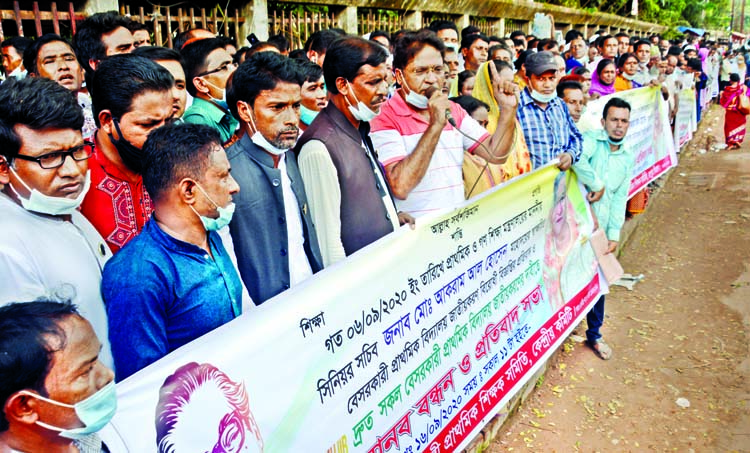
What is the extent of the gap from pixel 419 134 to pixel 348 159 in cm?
65

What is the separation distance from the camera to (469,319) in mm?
3330

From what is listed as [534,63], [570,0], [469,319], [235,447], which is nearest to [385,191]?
[469,319]

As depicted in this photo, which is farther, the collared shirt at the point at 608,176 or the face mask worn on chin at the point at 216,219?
the collared shirt at the point at 608,176

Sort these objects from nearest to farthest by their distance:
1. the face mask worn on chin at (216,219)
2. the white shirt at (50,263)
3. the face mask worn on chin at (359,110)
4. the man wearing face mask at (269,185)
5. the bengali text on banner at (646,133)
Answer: the white shirt at (50,263)
the face mask worn on chin at (216,219)
the man wearing face mask at (269,185)
the face mask worn on chin at (359,110)
the bengali text on banner at (646,133)

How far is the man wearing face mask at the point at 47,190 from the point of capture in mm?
1910

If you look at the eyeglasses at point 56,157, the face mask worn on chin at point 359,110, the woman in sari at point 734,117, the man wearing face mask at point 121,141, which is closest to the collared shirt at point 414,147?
the face mask worn on chin at point 359,110

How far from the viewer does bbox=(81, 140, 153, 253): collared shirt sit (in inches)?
91.4

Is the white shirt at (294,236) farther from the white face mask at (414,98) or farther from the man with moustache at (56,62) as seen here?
the man with moustache at (56,62)

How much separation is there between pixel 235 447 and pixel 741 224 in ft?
25.6

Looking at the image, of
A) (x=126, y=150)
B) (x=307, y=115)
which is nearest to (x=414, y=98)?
(x=307, y=115)

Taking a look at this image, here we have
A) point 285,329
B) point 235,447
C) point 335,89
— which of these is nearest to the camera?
point 235,447

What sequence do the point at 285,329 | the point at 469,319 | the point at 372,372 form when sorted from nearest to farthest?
1. the point at 285,329
2. the point at 372,372
3. the point at 469,319

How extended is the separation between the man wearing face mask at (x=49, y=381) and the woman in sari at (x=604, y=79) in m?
6.92

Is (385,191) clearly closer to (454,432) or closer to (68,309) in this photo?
(454,432)
